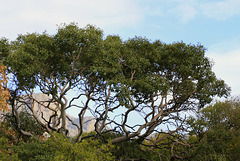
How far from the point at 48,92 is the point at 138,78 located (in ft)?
26.3

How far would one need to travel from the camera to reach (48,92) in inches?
1014

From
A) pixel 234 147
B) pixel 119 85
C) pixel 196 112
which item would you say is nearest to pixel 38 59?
pixel 119 85

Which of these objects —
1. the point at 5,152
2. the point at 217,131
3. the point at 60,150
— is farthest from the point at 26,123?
the point at 217,131

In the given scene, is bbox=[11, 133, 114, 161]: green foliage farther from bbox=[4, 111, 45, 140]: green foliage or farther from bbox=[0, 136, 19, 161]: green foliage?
bbox=[4, 111, 45, 140]: green foliage

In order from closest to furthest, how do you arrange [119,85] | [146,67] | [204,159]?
1. [119,85]
2. [204,159]
3. [146,67]

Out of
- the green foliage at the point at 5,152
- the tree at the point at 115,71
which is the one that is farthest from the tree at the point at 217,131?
the green foliage at the point at 5,152

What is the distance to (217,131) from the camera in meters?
27.1

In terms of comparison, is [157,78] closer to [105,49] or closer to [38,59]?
[105,49]

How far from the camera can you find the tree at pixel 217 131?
25.2 m

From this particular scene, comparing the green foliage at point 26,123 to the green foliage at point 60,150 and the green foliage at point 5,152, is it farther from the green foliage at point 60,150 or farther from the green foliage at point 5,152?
the green foliage at point 60,150

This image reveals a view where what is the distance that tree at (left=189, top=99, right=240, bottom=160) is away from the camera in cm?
2522

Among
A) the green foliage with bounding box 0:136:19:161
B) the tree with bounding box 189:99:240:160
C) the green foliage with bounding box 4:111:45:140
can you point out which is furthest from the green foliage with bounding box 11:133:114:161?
the tree with bounding box 189:99:240:160

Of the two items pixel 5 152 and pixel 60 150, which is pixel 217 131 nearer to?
pixel 60 150

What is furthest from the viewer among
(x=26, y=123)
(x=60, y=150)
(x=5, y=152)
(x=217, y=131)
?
(x=26, y=123)
